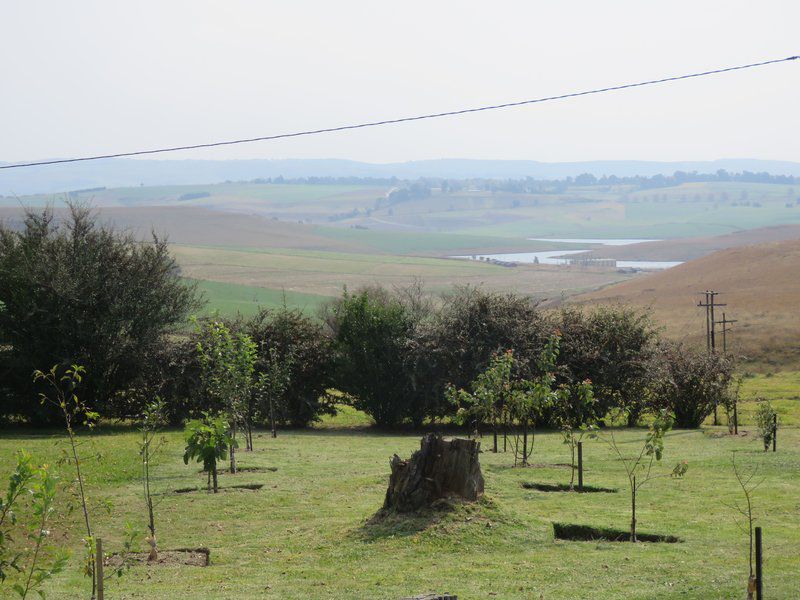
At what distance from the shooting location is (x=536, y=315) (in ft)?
110

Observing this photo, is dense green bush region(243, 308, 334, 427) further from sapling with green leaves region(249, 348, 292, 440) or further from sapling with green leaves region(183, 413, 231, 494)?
sapling with green leaves region(183, 413, 231, 494)

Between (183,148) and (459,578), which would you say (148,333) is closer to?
(183,148)

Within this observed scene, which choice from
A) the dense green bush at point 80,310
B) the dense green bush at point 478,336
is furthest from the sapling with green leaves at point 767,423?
the dense green bush at point 80,310

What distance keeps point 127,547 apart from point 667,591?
5.84 metres

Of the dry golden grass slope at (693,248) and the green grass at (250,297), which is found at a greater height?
the dry golden grass slope at (693,248)

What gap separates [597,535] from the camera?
1435 cm

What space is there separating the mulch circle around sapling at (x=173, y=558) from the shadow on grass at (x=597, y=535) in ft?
16.8

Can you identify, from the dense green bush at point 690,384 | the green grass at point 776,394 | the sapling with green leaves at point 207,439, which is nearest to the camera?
the sapling with green leaves at point 207,439

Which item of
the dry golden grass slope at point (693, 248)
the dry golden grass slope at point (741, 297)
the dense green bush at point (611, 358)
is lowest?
the dense green bush at point (611, 358)

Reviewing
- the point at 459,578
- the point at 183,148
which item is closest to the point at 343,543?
the point at 459,578

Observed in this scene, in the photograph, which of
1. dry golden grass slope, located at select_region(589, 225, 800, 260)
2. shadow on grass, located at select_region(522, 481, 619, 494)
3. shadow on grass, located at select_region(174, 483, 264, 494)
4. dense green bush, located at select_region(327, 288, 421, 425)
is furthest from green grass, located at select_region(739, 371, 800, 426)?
dry golden grass slope, located at select_region(589, 225, 800, 260)

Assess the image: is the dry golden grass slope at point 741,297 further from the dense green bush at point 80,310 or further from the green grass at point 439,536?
the green grass at point 439,536

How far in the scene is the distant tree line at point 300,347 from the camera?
31.3 metres

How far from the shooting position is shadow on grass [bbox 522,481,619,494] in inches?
710
